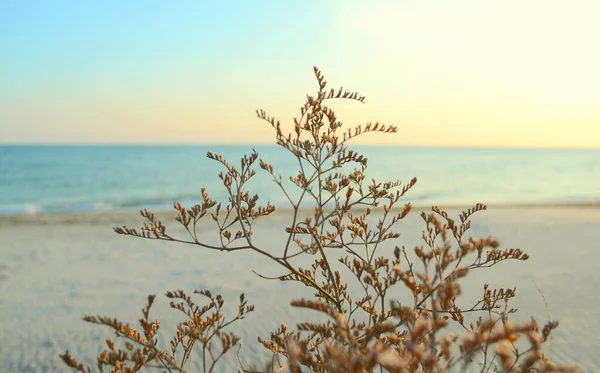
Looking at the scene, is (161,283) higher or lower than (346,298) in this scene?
lower

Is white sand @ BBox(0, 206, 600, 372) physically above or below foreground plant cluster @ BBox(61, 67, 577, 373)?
below

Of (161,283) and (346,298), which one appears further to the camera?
(161,283)

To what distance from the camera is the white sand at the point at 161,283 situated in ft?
23.7

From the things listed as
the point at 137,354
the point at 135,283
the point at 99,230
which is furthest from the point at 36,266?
the point at 137,354

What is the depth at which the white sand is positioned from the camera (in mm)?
7234

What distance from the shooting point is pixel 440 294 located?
3.93ft

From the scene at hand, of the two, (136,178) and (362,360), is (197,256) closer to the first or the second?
(362,360)

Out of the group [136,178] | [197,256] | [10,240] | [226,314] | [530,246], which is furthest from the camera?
[136,178]

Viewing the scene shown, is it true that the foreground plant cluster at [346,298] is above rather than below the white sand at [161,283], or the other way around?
above

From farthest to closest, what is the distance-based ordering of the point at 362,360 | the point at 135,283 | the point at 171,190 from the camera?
the point at 171,190
the point at 135,283
the point at 362,360

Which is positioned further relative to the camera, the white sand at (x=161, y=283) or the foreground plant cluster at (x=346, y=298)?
the white sand at (x=161, y=283)

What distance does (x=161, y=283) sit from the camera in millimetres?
10539

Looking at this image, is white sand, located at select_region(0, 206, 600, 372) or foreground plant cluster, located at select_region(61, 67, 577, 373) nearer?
foreground plant cluster, located at select_region(61, 67, 577, 373)

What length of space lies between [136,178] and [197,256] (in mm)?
46001
